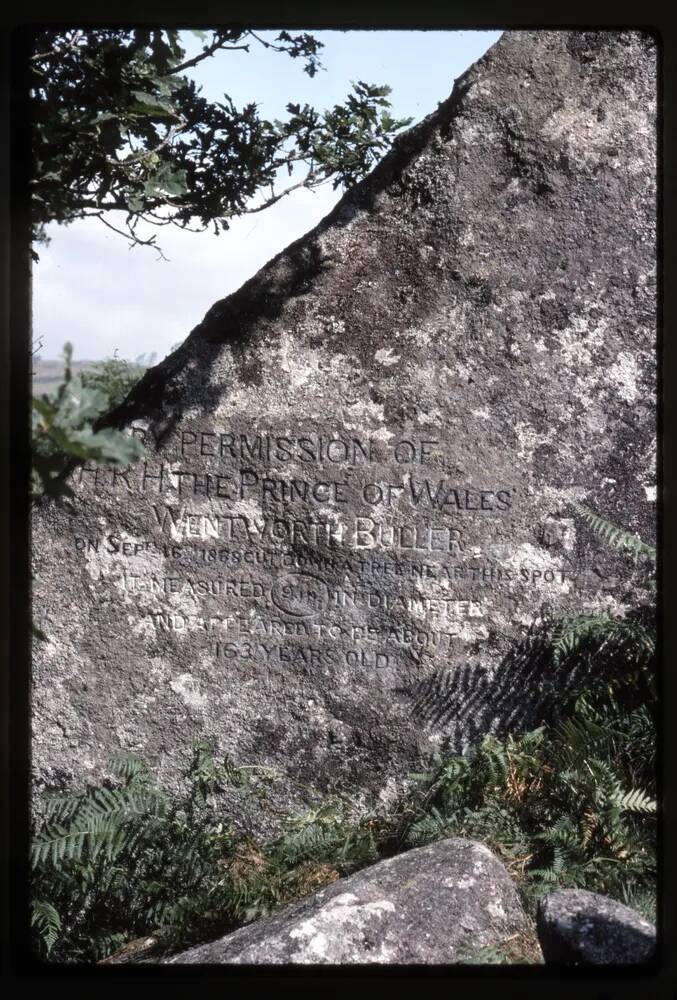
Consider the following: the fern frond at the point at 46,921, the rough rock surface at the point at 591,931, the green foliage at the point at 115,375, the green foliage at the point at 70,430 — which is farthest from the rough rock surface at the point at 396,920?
the green foliage at the point at 115,375

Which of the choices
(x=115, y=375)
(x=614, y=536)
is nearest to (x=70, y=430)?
(x=614, y=536)

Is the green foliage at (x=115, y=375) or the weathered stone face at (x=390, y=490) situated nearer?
the weathered stone face at (x=390, y=490)

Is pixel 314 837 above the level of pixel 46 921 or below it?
above

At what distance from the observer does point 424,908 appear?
3.23 m

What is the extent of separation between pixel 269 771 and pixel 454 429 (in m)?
1.67

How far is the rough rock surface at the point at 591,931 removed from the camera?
3.00 metres

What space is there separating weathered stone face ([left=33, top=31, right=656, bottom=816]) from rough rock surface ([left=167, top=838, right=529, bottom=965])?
2.35ft

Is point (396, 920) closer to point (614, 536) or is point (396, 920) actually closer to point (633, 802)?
point (633, 802)

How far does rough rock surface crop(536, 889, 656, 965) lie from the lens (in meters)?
3.00

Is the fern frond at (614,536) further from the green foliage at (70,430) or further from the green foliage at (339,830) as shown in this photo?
the green foliage at (70,430)

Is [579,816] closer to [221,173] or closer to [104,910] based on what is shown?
[104,910]

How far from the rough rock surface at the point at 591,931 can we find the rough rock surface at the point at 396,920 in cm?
15

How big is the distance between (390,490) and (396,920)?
5.56 feet

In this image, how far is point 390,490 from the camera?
4051 mm
